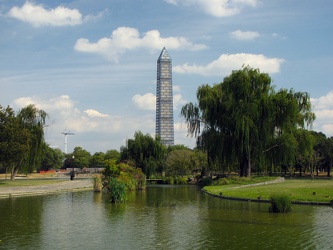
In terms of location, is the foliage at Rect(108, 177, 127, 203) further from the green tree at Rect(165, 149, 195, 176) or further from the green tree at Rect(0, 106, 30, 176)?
the green tree at Rect(165, 149, 195, 176)

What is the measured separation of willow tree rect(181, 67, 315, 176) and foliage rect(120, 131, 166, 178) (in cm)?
2021

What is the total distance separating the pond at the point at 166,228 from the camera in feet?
47.8

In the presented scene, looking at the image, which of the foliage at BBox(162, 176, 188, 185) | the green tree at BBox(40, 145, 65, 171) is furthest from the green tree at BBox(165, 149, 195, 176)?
the green tree at BBox(40, 145, 65, 171)

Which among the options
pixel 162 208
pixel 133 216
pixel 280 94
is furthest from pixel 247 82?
pixel 133 216

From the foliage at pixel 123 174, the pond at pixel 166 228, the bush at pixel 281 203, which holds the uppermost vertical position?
the foliage at pixel 123 174

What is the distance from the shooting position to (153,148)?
6994cm

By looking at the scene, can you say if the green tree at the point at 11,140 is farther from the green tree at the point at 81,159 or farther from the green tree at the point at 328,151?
the green tree at the point at 81,159

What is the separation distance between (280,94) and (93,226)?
32.9m

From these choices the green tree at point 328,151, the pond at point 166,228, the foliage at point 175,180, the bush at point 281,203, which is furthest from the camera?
the green tree at point 328,151

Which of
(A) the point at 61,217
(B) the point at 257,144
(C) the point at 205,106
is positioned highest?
(C) the point at 205,106

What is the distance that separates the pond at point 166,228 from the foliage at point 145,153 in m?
41.6

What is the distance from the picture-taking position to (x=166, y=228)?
18.1m

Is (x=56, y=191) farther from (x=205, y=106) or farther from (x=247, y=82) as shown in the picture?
(x=247, y=82)

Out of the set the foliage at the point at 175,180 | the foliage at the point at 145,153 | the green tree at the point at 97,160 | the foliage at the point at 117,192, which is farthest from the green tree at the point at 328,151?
the green tree at the point at 97,160
